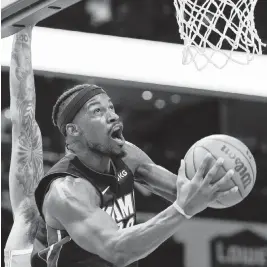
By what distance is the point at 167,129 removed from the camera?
8953 mm

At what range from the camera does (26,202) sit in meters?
3.93

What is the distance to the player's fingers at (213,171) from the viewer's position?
2875 mm

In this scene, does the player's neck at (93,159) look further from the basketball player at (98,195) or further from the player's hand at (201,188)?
Result: the player's hand at (201,188)

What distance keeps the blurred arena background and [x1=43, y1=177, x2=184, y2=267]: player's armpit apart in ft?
13.9

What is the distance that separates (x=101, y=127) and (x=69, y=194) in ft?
1.17

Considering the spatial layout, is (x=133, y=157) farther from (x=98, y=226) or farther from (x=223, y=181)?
(x=223, y=181)

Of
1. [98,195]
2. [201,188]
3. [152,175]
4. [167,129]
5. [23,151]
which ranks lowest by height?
[167,129]

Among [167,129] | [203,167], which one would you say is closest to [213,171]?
[203,167]

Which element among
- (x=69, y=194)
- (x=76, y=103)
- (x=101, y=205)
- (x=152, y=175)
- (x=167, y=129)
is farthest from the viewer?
(x=167, y=129)

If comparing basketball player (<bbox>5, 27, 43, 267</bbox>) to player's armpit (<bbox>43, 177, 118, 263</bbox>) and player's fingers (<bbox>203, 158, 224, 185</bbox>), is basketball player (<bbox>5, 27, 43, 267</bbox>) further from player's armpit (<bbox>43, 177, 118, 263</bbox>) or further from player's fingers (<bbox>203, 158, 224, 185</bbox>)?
player's fingers (<bbox>203, 158, 224, 185</bbox>)

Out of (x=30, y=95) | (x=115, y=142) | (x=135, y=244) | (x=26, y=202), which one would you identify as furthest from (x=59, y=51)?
(x=135, y=244)

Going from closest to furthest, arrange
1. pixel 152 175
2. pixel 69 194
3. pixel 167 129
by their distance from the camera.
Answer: pixel 69 194, pixel 152 175, pixel 167 129

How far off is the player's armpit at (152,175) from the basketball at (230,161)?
0.58 m

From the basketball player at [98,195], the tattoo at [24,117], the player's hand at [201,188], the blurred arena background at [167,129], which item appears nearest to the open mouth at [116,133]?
the basketball player at [98,195]
